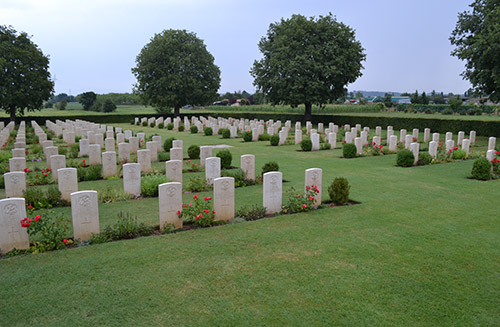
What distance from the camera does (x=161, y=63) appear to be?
143 feet

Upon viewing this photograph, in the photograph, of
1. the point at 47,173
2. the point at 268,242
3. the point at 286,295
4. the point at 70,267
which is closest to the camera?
the point at 286,295

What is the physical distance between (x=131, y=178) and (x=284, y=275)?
546 centimetres

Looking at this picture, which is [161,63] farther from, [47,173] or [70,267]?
[70,267]

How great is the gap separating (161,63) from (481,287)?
140 feet

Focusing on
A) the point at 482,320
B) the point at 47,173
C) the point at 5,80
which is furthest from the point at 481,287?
the point at 5,80

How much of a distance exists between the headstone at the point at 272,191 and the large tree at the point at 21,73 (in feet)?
113

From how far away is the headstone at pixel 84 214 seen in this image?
6324mm

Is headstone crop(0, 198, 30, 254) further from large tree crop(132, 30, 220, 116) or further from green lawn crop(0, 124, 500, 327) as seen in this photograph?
large tree crop(132, 30, 220, 116)

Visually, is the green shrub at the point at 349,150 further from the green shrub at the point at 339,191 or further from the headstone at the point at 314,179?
the headstone at the point at 314,179

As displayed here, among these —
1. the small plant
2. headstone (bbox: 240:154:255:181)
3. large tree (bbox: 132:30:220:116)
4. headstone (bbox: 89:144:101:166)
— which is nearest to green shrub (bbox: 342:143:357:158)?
headstone (bbox: 240:154:255:181)

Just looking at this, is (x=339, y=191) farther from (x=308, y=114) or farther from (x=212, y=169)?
(x=308, y=114)

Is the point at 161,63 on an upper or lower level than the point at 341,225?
upper

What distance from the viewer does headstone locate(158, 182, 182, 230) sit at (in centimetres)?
693

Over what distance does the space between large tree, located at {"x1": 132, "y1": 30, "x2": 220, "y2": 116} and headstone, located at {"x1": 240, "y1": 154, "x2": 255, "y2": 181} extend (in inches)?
1296
